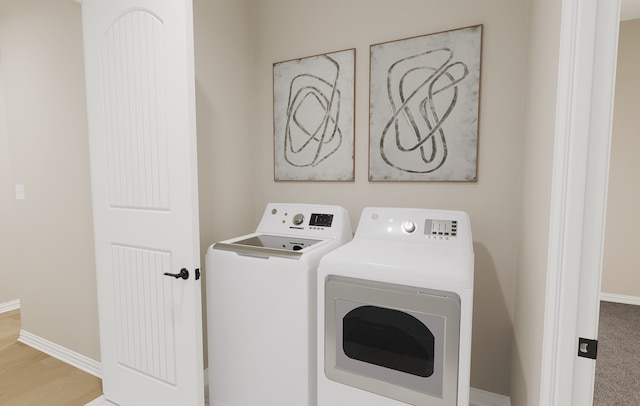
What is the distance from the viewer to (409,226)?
5.55 ft

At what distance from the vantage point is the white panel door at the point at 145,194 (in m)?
1.48

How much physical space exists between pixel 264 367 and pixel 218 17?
213 centimetres

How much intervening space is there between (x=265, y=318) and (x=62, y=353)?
1.80 meters

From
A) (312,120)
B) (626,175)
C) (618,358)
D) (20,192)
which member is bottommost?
(618,358)

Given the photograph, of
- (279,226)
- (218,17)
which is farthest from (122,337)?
(218,17)

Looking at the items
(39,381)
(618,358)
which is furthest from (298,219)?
(618,358)

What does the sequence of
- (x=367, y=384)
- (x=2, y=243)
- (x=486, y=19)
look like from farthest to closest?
1. (x=2, y=243)
2. (x=486, y=19)
3. (x=367, y=384)

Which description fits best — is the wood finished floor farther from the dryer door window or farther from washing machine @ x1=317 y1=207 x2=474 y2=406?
the dryer door window

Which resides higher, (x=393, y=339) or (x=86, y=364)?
(x=393, y=339)

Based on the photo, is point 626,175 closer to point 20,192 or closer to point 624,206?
point 624,206

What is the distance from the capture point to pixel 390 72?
6.31 ft

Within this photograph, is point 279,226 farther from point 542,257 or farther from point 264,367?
point 542,257

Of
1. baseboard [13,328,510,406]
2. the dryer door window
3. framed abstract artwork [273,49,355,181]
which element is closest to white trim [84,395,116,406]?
baseboard [13,328,510,406]

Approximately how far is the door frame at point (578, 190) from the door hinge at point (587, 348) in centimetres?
1
